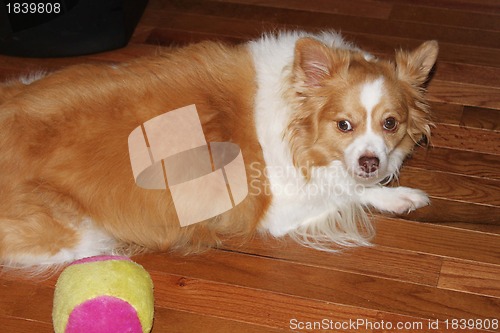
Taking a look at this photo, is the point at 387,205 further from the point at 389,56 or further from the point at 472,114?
the point at 389,56

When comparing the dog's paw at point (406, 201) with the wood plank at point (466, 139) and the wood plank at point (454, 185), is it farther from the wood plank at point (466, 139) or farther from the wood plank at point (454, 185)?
the wood plank at point (466, 139)

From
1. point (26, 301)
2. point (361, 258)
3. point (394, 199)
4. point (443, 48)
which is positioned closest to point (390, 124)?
point (394, 199)

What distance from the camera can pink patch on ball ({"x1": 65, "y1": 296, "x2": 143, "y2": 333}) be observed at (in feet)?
7.97

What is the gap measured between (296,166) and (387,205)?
0.47 metres

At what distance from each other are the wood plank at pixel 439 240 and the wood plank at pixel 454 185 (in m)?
0.21

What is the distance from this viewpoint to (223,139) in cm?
298

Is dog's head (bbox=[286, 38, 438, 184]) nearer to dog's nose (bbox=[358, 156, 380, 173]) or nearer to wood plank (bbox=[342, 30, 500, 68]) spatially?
dog's nose (bbox=[358, 156, 380, 173])

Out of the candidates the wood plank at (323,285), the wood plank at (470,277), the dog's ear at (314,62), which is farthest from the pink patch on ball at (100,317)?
the wood plank at (470,277)

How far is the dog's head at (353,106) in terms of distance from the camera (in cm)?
282

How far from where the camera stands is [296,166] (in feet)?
10.1

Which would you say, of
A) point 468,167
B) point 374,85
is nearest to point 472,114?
point 468,167

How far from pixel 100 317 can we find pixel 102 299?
0.20 ft

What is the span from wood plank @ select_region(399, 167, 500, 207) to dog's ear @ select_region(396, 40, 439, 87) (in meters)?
0.56

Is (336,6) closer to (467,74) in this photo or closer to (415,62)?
(467,74)
